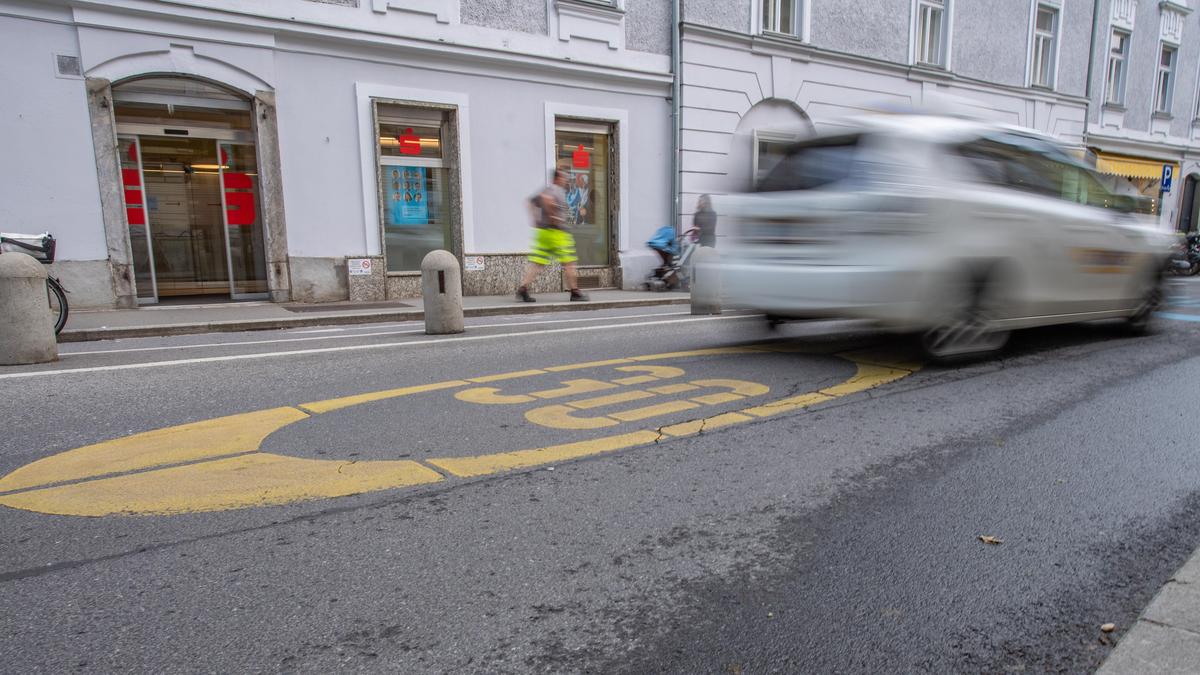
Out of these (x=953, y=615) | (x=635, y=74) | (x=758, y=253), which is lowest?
(x=953, y=615)

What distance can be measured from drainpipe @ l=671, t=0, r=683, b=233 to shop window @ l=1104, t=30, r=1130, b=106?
17889mm

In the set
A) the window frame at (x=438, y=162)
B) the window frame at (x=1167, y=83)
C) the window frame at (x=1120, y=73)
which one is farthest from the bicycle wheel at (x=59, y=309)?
the window frame at (x=1167, y=83)

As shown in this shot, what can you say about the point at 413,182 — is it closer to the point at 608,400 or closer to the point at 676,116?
the point at 676,116

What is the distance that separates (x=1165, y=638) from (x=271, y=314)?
10094 mm

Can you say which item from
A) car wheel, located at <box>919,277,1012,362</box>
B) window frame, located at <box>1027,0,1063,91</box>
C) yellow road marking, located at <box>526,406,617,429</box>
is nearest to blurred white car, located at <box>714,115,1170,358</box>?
car wheel, located at <box>919,277,1012,362</box>

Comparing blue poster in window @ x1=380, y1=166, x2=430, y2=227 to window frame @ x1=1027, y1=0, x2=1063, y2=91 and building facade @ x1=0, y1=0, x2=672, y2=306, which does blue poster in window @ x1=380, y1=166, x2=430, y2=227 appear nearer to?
building facade @ x1=0, y1=0, x2=672, y2=306

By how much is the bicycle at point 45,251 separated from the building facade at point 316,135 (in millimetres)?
2152

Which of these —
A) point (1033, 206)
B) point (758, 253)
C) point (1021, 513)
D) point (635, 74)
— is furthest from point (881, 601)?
point (635, 74)

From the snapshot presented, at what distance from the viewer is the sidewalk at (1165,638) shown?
204 centimetres

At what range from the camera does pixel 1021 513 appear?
3.14 metres

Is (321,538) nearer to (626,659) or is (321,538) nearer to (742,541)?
(626,659)

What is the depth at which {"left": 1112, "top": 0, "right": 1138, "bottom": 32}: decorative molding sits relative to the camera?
23.8 meters

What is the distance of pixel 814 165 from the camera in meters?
6.00

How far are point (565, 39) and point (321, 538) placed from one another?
41.4ft
